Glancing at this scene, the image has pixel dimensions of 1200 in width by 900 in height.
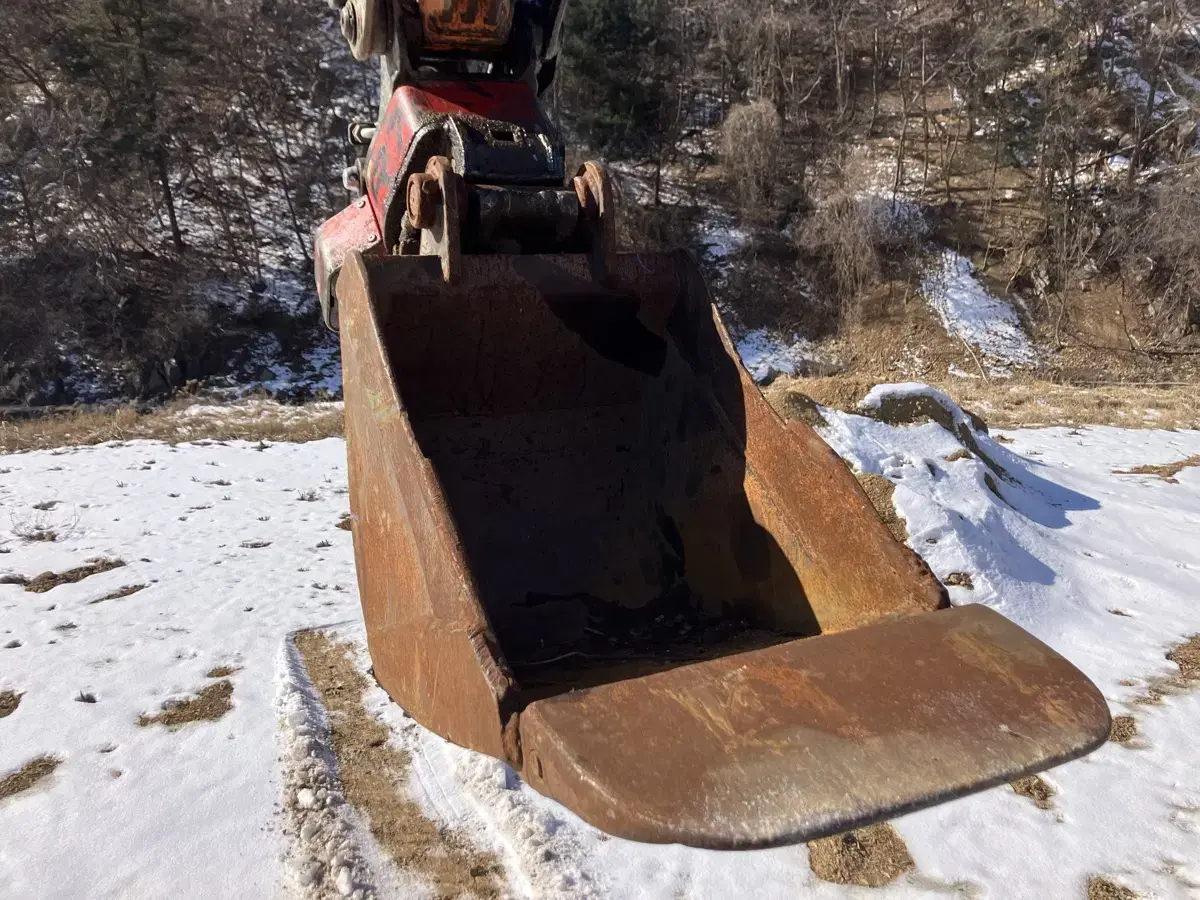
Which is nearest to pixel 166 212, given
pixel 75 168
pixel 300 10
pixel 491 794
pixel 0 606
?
pixel 75 168

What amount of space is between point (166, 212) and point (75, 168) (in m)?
2.17

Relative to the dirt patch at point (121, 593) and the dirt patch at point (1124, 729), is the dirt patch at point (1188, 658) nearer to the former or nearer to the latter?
the dirt patch at point (1124, 729)

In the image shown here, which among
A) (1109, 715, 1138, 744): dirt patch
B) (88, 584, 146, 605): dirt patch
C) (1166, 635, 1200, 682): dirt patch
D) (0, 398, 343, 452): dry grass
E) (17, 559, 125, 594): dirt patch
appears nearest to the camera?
(1109, 715, 1138, 744): dirt patch

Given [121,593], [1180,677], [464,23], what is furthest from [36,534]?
[1180,677]

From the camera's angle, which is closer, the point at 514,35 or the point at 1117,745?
the point at 514,35

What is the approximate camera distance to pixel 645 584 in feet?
10.3

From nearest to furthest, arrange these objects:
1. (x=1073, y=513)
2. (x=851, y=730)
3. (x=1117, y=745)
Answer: (x=851, y=730), (x=1117, y=745), (x=1073, y=513)

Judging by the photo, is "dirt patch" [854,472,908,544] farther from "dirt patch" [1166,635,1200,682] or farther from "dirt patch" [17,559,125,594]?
"dirt patch" [17,559,125,594]

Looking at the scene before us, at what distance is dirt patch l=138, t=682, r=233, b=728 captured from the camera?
11.7 feet

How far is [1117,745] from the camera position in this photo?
378cm

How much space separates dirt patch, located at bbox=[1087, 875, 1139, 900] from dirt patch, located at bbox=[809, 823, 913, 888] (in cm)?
59

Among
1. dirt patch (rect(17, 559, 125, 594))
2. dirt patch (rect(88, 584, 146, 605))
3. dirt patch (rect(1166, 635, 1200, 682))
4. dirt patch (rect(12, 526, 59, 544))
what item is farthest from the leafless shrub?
dirt patch (rect(88, 584, 146, 605))

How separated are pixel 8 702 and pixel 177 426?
7698 mm

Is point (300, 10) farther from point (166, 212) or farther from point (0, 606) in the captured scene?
point (0, 606)
